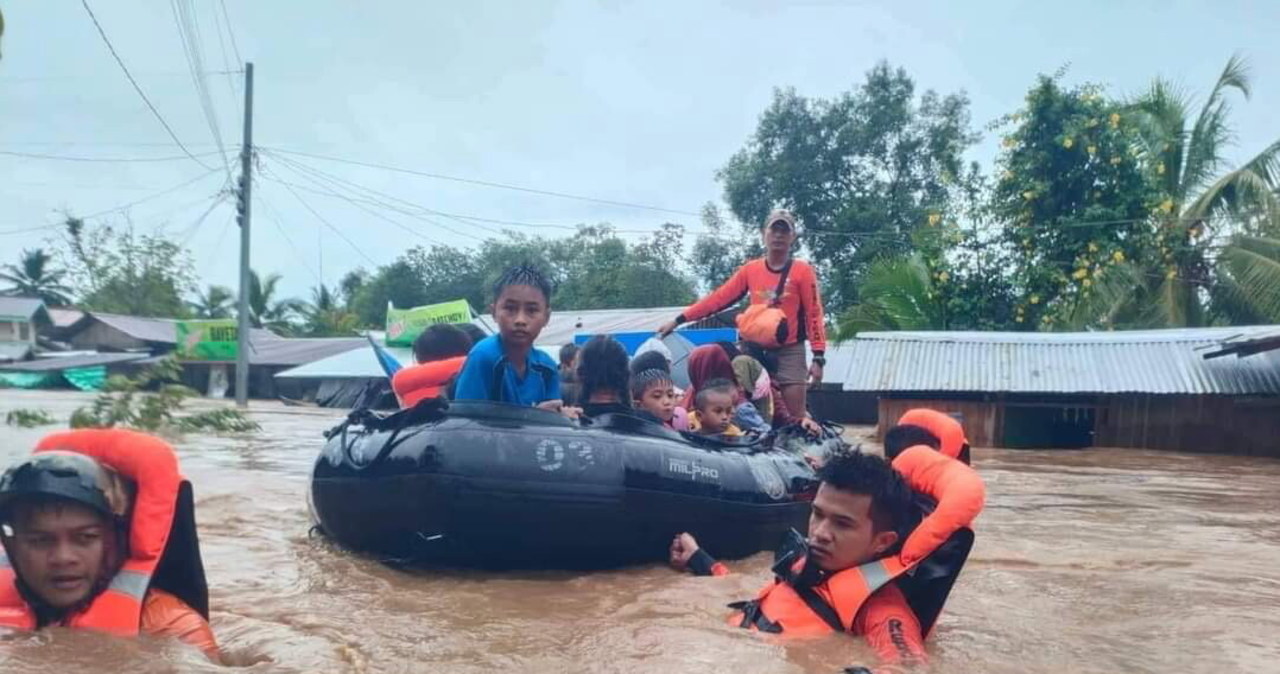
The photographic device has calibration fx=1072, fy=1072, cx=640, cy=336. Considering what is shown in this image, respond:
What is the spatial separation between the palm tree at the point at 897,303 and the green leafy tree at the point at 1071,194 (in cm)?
174

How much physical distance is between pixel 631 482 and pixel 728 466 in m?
0.65

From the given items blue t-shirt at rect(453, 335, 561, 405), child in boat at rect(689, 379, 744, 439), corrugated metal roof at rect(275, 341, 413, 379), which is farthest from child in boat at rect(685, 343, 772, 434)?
corrugated metal roof at rect(275, 341, 413, 379)

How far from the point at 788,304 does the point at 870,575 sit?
3.57 meters

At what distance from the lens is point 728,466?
196 inches

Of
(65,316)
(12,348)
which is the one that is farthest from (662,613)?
(65,316)

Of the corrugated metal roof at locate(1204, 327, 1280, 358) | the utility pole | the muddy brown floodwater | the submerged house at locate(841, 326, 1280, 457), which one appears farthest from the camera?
the utility pole

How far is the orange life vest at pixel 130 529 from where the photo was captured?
9.38ft

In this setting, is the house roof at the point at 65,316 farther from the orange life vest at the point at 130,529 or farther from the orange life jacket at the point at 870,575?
the orange life jacket at the point at 870,575

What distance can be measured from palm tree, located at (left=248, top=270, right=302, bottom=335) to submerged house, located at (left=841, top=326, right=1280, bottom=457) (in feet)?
105

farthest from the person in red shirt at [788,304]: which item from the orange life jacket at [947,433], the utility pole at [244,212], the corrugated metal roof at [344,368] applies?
the corrugated metal roof at [344,368]

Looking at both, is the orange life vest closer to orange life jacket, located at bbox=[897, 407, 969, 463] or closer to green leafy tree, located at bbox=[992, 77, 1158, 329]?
orange life jacket, located at bbox=[897, 407, 969, 463]

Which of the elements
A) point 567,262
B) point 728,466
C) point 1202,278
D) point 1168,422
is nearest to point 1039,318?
point 1202,278

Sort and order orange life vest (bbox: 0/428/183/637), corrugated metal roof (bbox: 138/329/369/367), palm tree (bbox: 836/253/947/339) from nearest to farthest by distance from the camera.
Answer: orange life vest (bbox: 0/428/183/637)
palm tree (bbox: 836/253/947/339)
corrugated metal roof (bbox: 138/329/369/367)

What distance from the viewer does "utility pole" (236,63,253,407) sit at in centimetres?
2369
